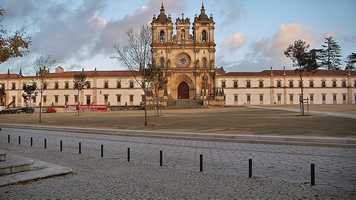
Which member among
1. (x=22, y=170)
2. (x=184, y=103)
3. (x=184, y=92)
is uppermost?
(x=184, y=92)

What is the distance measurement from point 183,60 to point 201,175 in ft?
236

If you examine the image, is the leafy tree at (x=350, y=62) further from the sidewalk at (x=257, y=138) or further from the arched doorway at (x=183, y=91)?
the sidewalk at (x=257, y=138)

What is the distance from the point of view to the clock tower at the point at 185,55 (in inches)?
3152

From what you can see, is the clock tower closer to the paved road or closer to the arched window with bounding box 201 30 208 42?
the arched window with bounding box 201 30 208 42

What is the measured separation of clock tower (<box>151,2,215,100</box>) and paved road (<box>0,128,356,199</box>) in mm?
63401

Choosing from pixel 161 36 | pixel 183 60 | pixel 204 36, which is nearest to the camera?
pixel 183 60

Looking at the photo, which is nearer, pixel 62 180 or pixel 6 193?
pixel 6 193

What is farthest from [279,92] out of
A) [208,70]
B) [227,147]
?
[227,147]

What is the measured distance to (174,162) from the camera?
13266mm

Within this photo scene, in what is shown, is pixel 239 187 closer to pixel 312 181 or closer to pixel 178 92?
pixel 312 181

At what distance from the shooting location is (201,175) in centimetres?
1079

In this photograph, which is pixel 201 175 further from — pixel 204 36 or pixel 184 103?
pixel 204 36

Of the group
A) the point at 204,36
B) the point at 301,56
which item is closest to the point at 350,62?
the point at 204,36

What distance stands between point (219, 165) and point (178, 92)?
68.7m
